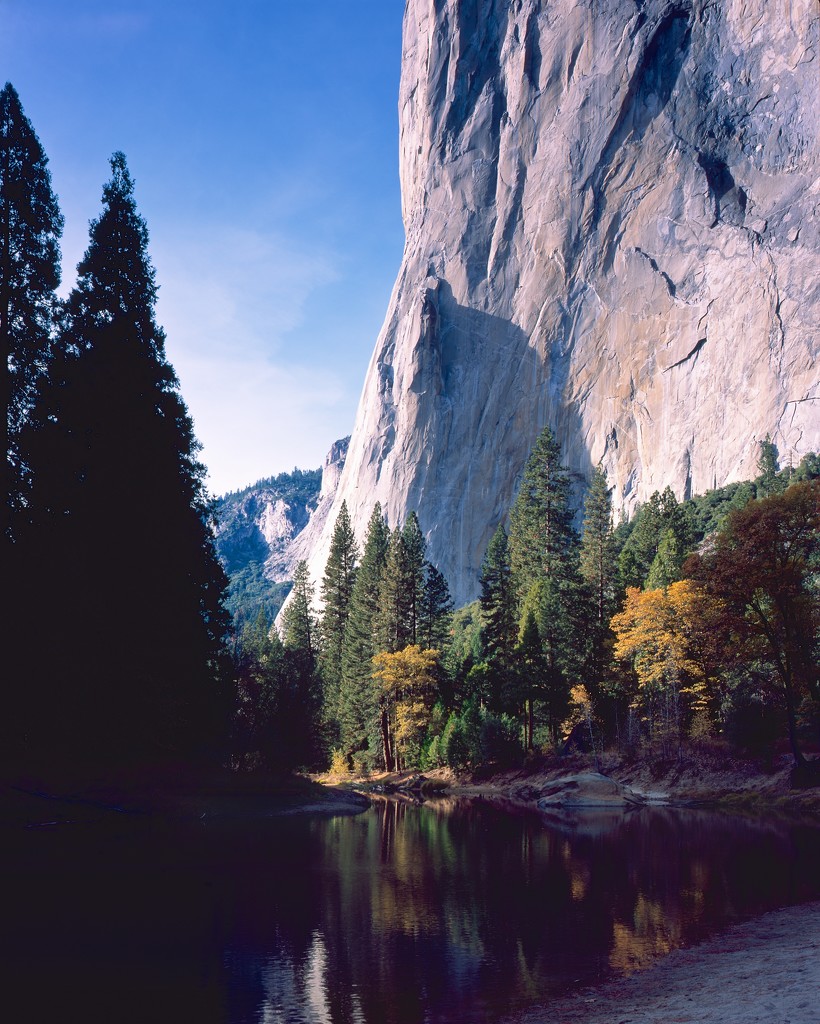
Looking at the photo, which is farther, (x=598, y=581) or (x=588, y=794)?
(x=598, y=581)

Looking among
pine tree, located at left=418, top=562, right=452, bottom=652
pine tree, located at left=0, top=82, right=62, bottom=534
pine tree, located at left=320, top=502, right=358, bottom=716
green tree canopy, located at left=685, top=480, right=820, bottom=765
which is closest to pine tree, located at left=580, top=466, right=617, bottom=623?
pine tree, located at left=418, top=562, right=452, bottom=652

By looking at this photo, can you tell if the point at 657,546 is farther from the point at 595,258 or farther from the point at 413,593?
the point at 595,258

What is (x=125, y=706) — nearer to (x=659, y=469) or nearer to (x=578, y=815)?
(x=578, y=815)

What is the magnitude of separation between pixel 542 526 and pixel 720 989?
62559 millimetres

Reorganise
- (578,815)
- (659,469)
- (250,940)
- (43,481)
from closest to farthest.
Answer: (250,940)
(43,481)
(578,815)
(659,469)

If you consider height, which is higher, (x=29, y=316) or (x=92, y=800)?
(x=29, y=316)

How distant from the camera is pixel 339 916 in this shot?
1264 centimetres

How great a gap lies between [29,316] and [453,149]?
128787 millimetres

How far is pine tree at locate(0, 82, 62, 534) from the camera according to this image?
1931cm

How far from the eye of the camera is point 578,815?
33.4 meters

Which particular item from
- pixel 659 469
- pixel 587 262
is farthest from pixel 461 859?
pixel 587 262

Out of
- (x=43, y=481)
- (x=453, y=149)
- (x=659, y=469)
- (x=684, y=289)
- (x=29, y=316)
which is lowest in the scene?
(x=43, y=481)

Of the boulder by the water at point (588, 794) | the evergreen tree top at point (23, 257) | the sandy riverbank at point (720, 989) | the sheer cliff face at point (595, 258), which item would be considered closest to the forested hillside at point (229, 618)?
the evergreen tree top at point (23, 257)

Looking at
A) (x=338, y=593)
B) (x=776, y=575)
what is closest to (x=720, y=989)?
(x=776, y=575)
